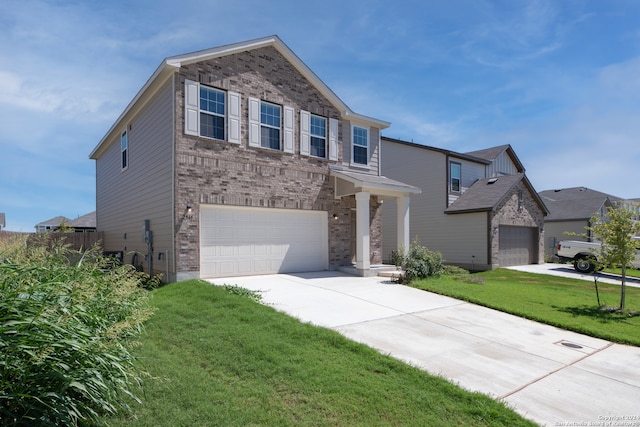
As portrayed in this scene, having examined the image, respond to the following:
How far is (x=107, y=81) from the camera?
12.0 m

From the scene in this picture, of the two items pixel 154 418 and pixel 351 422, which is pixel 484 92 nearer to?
pixel 351 422

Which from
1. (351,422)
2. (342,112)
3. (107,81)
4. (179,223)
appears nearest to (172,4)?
(107,81)

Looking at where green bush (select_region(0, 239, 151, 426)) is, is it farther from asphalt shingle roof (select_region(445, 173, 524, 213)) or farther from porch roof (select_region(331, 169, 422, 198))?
asphalt shingle roof (select_region(445, 173, 524, 213))

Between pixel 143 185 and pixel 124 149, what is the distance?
3.56m

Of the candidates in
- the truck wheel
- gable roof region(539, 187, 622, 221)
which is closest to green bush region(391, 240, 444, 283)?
the truck wheel

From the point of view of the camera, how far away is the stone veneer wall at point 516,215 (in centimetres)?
1898

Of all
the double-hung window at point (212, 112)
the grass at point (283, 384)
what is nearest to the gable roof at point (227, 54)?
the double-hung window at point (212, 112)

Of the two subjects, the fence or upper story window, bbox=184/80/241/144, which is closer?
upper story window, bbox=184/80/241/144

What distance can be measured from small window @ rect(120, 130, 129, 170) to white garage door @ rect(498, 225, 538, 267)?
720 inches

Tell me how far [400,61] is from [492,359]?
10939 millimetres

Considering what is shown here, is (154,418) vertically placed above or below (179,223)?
below

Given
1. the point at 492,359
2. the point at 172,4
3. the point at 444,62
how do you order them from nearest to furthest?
the point at 492,359
the point at 172,4
the point at 444,62

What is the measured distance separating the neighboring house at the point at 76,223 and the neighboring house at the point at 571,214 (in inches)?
1494

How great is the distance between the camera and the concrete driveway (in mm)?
4355
